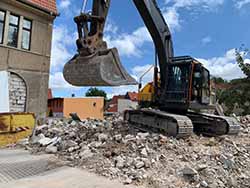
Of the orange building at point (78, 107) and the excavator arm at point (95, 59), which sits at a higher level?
the excavator arm at point (95, 59)

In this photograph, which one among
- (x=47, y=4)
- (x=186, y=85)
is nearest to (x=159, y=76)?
(x=186, y=85)

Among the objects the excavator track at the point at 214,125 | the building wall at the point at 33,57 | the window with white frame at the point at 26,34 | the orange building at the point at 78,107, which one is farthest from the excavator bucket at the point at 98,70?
the orange building at the point at 78,107

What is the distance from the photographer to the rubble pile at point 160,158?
209 inches

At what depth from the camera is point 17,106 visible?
14586 mm

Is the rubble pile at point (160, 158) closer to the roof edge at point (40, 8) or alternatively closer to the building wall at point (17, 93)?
the building wall at point (17, 93)

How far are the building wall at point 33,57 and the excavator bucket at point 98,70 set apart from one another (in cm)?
891

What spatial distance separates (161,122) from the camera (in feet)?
27.7

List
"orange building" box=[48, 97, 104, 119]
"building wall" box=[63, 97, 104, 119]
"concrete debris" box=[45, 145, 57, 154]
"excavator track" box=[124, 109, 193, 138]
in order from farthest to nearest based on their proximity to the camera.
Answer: "building wall" box=[63, 97, 104, 119] < "orange building" box=[48, 97, 104, 119] < "concrete debris" box=[45, 145, 57, 154] < "excavator track" box=[124, 109, 193, 138]

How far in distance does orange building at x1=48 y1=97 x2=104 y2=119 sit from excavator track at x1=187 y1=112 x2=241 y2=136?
23.3 m

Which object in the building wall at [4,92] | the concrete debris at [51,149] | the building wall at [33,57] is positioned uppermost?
the building wall at [33,57]

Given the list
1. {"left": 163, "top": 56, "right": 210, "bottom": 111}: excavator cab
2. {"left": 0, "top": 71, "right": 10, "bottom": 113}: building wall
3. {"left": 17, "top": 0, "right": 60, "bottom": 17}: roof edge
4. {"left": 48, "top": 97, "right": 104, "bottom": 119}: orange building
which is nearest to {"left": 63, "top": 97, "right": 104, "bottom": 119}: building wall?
{"left": 48, "top": 97, "right": 104, "bottom": 119}: orange building

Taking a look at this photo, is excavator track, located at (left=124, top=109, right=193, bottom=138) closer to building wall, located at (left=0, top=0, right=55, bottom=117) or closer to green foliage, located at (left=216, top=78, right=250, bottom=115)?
building wall, located at (left=0, top=0, right=55, bottom=117)

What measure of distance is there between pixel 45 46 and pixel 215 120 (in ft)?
35.3

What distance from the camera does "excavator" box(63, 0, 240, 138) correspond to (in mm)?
6172
